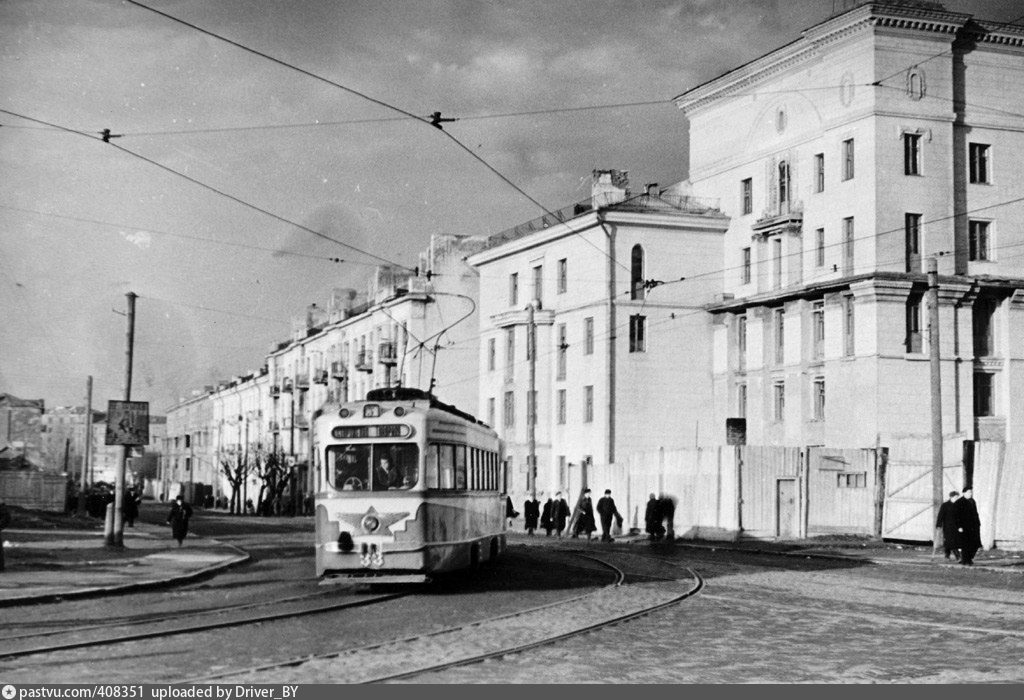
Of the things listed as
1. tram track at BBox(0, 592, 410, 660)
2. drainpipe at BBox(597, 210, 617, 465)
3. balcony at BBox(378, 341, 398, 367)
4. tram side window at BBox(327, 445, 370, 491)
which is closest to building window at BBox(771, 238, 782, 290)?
drainpipe at BBox(597, 210, 617, 465)

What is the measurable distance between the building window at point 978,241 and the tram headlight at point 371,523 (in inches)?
1426

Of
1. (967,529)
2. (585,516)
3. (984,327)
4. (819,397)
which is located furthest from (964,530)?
(984,327)

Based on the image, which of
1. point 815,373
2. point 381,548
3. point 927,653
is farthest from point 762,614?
point 815,373

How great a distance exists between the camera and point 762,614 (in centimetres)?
1761

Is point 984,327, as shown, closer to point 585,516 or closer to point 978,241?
point 978,241

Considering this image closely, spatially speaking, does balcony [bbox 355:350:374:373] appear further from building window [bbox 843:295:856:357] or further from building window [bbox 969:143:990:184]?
building window [bbox 969:143:990:184]

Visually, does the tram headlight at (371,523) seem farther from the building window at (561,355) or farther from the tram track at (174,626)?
the building window at (561,355)

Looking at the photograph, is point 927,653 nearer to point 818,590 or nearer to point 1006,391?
point 818,590

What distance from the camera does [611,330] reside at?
189 ft

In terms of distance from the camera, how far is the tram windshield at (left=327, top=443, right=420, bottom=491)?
2039 centimetres

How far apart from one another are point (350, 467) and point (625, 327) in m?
38.0

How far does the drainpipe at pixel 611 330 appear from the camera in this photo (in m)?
57.1

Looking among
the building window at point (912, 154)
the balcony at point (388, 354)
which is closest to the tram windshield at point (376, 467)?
the building window at point (912, 154)

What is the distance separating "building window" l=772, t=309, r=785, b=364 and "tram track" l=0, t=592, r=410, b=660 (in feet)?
119
